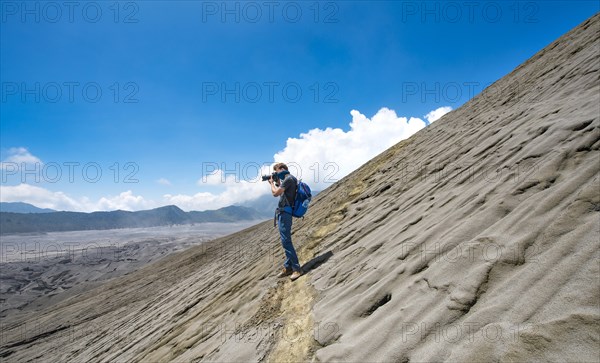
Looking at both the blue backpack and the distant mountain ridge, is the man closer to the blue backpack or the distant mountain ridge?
the blue backpack

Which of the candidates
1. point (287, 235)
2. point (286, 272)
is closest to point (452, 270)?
point (287, 235)

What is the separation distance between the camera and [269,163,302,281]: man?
4094 mm

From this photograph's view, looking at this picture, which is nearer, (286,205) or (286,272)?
(286,205)

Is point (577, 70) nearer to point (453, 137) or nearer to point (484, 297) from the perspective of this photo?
point (453, 137)

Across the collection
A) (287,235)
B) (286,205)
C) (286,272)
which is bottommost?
(286,272)

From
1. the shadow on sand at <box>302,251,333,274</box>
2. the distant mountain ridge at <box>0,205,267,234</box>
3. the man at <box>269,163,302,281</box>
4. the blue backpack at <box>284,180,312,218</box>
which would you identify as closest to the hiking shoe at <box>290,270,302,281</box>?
the man at <box>269,163,302,281</box>

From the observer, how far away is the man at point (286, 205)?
409 centimetres

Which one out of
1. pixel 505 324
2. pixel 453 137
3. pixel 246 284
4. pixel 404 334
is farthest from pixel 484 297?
pixel 453 137

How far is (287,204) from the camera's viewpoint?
4.18 meters

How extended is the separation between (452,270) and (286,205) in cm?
238

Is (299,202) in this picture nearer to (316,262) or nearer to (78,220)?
(316,262)

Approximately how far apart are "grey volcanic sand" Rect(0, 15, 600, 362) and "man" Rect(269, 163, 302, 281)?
33 centimetres

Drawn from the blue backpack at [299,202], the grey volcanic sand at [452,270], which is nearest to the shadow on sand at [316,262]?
the grey volcanic sand at [452,270]

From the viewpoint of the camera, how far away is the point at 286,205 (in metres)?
4.18
